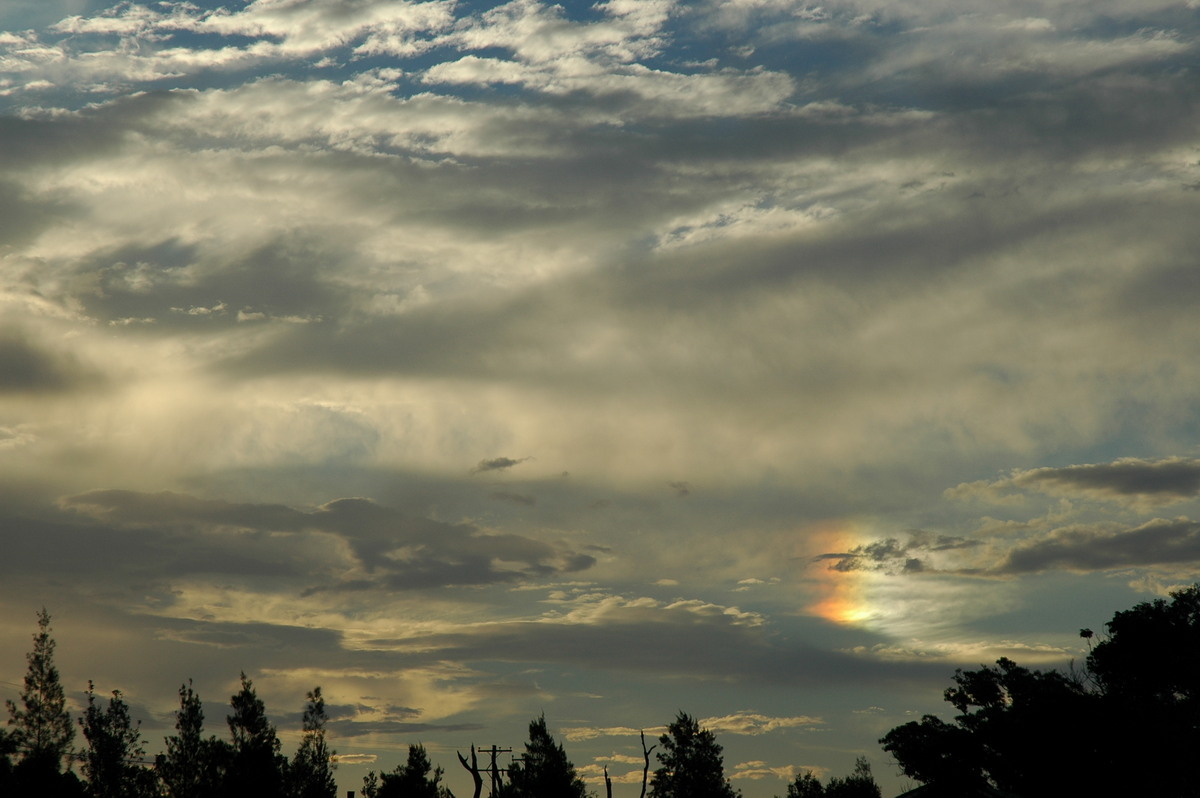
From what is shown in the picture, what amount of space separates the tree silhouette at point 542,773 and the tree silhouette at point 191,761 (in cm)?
3519

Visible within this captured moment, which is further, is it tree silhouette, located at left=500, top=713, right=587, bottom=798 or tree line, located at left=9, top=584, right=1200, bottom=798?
tree silhouette, located at left=500, top=713, right=587, bottom=798

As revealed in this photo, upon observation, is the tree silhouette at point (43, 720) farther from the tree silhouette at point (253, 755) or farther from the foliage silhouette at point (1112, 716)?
the foliage silhouette at point (1112, 716)

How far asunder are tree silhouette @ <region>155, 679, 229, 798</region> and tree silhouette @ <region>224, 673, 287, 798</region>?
1754 millimetres

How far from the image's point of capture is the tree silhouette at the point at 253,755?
10206 cm

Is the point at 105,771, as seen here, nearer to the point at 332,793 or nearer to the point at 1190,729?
A: the point at 332,793

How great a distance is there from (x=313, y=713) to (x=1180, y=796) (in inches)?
3387

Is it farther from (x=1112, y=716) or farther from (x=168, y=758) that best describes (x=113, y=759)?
(x=1112, y=716)

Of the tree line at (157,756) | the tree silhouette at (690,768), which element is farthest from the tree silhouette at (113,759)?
the tree silhouette at (690,768)

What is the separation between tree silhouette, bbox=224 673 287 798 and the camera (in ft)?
335

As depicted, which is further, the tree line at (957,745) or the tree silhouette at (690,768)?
the tree silhouette at (690,768)

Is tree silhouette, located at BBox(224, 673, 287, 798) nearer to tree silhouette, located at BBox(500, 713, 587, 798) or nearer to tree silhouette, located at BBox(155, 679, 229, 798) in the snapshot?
tree silhouette, located at BBox(155, 679, 229, 798)

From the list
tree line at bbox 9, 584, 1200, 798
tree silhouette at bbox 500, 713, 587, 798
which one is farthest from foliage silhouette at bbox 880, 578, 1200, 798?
tree silhouette at bbox 500, 713, 587, 798

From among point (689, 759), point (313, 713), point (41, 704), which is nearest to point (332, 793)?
point (313, 713)

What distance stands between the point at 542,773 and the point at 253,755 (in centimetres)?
3818
